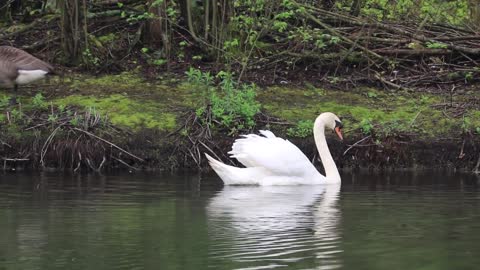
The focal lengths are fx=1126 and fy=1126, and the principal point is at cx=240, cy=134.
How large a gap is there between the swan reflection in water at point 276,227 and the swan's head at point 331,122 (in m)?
1.65

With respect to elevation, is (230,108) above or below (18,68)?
below

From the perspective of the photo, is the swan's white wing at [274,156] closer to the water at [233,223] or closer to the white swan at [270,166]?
the white swan at [270,166]

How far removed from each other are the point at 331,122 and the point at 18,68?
16.3 feet

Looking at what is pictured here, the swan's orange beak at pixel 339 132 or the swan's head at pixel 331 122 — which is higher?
the swan's head at pixel 331 122

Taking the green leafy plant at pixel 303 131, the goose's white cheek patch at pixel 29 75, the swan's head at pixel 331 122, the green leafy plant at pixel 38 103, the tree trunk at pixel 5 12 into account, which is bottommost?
the green leafy plant at pixel 303 131

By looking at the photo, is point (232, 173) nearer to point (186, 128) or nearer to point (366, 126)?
point (186, 128)

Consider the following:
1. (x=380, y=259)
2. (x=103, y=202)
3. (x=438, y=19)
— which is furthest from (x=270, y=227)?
(x=438, y=19)

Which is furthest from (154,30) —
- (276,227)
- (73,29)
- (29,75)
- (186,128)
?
(276,227)

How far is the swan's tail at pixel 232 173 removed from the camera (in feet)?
45.4

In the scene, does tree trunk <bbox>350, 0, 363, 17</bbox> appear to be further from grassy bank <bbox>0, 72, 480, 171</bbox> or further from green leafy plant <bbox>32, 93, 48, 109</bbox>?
green leafy plant <bbox>32, 93, 48, 109</bbox>

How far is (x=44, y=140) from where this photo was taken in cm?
1551

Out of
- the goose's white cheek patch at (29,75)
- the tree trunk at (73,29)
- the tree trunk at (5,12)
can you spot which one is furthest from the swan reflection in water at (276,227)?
the tree trunk at (5,12)

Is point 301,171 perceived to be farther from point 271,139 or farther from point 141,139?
point 141,139

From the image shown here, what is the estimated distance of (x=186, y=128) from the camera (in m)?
16.0
